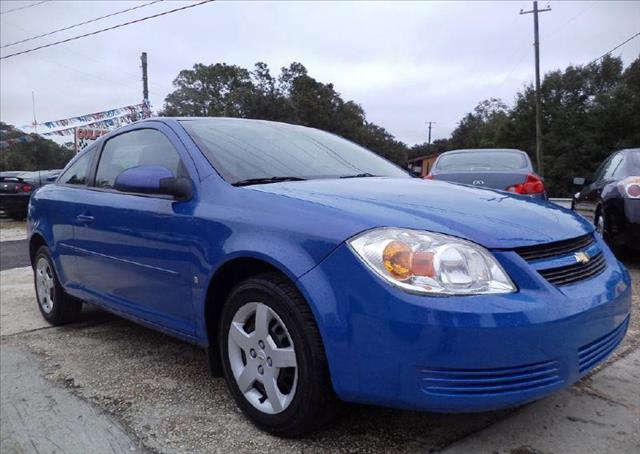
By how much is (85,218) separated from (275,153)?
4.60 ft

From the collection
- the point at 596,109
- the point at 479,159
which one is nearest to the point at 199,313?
the point at 479,159

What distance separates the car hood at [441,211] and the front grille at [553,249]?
0.9 inches

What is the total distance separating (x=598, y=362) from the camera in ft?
7.34

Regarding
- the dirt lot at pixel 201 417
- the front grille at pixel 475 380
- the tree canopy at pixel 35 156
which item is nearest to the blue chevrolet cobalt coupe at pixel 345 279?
the front grille at pixel 475 380

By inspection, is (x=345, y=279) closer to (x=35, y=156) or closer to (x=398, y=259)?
(x=398, y=259)

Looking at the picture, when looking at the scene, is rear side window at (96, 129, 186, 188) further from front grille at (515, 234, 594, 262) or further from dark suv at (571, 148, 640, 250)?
dark suv at (571, 148, 640, 250)

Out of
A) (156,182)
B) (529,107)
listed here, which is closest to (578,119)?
(529,107)

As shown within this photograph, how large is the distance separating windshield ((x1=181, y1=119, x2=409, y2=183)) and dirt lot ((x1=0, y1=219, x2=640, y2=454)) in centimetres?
116

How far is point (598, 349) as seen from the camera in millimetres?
2215

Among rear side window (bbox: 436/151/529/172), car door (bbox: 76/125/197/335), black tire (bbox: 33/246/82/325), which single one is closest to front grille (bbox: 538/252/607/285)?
car door (bbox: 76/125/197/335)

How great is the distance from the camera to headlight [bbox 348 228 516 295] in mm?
1957

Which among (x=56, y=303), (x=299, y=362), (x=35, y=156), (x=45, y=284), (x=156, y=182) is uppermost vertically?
(x=35, y=156)

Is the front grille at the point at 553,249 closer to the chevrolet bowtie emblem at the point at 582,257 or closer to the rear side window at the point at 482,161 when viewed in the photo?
the chevrolet bowtie emblem at the point at 582,257

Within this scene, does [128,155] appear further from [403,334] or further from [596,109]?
[596,109]
